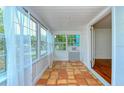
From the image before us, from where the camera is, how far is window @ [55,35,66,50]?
1103 cm

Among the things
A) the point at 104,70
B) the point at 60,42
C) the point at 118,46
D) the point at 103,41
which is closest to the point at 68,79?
the point at 104,70

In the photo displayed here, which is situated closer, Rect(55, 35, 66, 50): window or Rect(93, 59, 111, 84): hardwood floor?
Rect(93, 59, 111, 84): hardwood floor

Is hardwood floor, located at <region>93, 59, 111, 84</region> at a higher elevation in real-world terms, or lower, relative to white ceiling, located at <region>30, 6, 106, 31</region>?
lower

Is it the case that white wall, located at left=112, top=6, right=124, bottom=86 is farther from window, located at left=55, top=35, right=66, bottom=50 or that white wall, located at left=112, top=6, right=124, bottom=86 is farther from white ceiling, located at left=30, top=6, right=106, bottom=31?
window, located at left=55, top=35, right=66, bottom=50

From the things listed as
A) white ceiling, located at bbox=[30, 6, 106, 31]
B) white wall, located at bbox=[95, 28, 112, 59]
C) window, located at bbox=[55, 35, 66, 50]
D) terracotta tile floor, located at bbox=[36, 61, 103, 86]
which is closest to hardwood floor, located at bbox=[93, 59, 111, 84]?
terracotta tile floor, located at bbox=[36, 61, 103, 86]

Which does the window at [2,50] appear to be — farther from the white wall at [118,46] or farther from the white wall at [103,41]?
the white wall at [103,41]

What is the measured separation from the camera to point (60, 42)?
11.1m

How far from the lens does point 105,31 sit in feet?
36.0

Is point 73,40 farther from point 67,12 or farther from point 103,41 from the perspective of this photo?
point 67,12

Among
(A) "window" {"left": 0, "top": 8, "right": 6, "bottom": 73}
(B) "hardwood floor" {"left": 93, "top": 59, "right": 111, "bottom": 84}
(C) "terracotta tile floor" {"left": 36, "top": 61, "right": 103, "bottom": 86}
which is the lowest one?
(C) "terracotta tile floor" {"left": 36, "top": 61, "right": 103, "bottom": 86}
